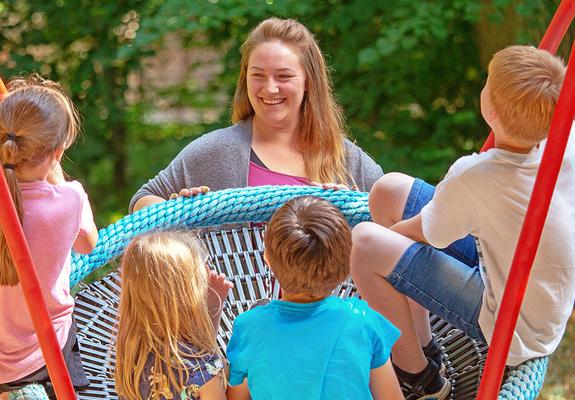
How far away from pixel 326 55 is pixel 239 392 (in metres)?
1.98

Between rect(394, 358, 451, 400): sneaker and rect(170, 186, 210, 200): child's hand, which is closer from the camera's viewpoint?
rect(394, 358, 451, 400): sneaker

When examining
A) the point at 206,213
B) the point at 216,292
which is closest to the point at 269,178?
the point at 206,213

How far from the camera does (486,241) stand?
1498mm

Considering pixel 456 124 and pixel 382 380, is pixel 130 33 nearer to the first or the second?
pixel 456 124

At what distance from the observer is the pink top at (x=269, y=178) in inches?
87.5

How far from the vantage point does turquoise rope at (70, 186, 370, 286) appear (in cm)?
199

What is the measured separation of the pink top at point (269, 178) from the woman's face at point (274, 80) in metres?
0.11

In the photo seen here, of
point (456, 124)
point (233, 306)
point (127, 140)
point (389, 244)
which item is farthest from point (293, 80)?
point (127, 140)

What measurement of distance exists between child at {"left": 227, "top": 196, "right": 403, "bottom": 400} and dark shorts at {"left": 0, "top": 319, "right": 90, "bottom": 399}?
0.40m

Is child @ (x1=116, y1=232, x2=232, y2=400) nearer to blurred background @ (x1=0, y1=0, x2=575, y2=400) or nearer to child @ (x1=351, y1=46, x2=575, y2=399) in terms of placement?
child @ (x1=351, y1=46, x2=575, y2=399)

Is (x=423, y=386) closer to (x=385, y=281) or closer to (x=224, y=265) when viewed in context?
(x=385, y=281)

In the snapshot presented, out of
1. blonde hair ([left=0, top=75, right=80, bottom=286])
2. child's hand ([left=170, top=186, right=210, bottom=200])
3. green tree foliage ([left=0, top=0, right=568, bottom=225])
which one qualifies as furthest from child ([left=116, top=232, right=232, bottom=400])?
green tree foliage ([left=0, top=0, right=568, bottom=225])

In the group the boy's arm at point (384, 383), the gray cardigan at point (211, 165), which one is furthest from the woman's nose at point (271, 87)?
the boy's arm at point (384, 383)

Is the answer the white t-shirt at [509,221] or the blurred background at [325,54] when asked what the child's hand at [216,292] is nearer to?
the white t-shirt at [509,221]
